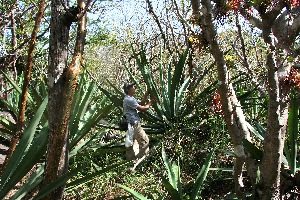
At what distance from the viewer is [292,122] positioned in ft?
12.0

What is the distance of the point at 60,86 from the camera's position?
2.10 m

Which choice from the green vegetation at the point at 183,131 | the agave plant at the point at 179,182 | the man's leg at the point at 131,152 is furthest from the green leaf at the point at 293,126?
the man's leg at the point at 131,152

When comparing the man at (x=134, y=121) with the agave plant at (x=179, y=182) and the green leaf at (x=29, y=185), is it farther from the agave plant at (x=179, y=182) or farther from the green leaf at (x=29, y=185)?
the green leaf at (x=29, y=185)

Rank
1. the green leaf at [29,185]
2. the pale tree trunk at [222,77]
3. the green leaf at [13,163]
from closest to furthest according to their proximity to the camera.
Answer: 1. the green leaf at [13,163]
2. the green leaf at [29,185]
3. the pale tree trunk at [222,77]

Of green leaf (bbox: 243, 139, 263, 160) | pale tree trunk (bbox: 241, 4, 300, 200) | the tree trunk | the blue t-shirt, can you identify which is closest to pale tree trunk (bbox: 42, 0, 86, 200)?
the tree trunk

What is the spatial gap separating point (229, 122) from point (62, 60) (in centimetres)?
132

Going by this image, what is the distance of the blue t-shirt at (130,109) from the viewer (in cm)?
539

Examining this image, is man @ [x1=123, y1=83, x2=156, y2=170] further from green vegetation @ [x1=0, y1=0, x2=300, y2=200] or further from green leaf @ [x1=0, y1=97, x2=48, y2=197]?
green leaf @ [x1=0, y1=97, x2=48, y2=197]

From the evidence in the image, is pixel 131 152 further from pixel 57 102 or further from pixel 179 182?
pixel 57 102

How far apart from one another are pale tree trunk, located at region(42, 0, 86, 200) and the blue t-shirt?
3.24m

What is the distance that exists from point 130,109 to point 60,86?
11.1 feet

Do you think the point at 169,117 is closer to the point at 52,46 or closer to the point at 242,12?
the point at 242,12

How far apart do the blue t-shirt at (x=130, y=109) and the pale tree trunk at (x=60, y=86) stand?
A: 3.24 m

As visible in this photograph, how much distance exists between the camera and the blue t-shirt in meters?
5.39
